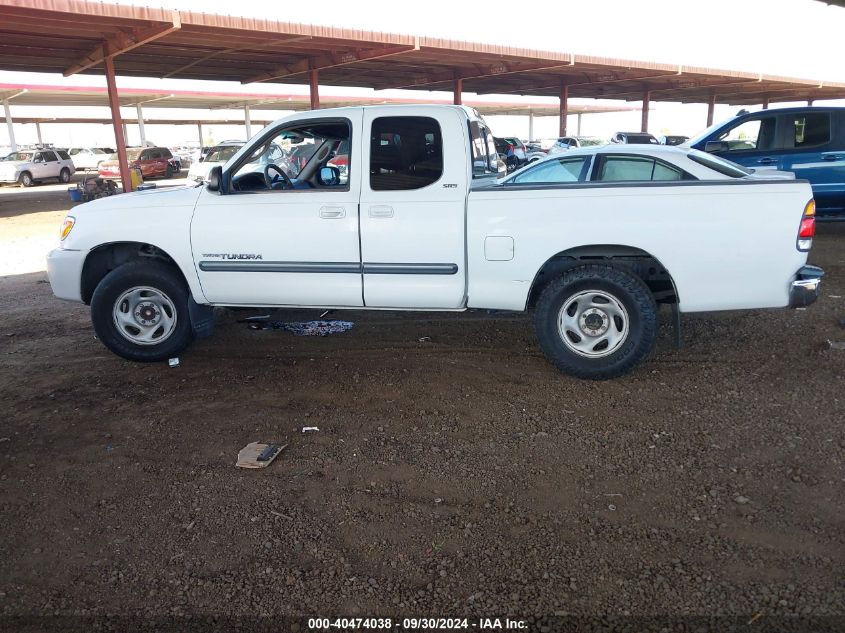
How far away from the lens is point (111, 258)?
5.88 meters

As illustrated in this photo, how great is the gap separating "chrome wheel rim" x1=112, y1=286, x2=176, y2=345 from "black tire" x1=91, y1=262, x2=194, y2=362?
4 cm

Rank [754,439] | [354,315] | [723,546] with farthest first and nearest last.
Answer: [354,315] → [754,439] → [723,546]

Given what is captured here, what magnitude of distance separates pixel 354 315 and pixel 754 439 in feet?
13.9

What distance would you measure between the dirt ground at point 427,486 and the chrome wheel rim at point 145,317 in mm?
269

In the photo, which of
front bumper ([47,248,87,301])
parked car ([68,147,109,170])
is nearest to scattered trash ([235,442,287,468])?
front bumper ([47,248,87,301])

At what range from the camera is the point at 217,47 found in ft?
52.6

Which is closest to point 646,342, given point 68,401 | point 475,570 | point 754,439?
point 754,439

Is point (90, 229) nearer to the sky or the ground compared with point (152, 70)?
nearer to the ground

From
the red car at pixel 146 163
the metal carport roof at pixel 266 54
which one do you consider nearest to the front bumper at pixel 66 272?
the metal carport roof at pixel 266 54

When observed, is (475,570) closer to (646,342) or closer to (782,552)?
(782,552)

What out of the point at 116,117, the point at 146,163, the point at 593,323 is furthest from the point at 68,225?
the point at 146,163

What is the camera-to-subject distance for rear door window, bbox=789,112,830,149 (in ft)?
33.7

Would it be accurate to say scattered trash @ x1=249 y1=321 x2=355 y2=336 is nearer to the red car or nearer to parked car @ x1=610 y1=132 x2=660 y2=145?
parked car @ x1=610 y1=132 x2=660 y2=145

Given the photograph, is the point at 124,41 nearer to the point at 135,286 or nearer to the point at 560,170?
the point at 560,170
